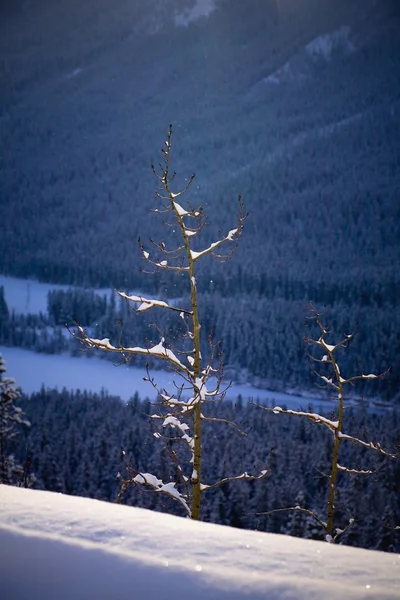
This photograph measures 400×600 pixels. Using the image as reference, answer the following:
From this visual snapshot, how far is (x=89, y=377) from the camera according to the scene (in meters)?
136

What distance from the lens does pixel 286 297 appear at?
179 m

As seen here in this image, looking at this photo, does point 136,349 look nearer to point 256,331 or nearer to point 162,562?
point 162,562

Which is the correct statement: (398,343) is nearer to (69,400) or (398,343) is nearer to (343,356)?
(343,356)

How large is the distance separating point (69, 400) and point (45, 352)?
260ft

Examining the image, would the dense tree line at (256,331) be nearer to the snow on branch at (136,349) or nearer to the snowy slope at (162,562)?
the snow on branch at (136,349)

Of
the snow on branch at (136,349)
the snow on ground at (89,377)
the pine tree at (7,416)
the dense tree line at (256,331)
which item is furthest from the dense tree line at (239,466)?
the snow on ground at (89,377)

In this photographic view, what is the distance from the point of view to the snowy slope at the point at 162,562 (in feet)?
8.04

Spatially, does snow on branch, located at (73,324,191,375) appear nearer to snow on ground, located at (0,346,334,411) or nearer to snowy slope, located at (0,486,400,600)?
snowy slope, located at (0,486,400,600)

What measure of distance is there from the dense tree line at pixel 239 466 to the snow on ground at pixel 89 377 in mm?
52506

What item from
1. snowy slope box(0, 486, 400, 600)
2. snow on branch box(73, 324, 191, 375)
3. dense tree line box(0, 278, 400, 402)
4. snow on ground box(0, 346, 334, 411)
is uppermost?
snow on branch box(73, 324, 191, 375)

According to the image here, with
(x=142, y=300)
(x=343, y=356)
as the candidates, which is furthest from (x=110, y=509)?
(x=343, y=356)

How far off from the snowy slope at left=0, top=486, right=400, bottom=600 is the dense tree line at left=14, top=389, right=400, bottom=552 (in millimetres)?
25969

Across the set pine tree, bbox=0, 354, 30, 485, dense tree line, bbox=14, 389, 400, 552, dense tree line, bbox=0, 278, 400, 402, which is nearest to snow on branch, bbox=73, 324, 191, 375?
pine tree, bbox=0, 354, 30, 485

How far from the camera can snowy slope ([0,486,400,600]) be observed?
2.45 m
